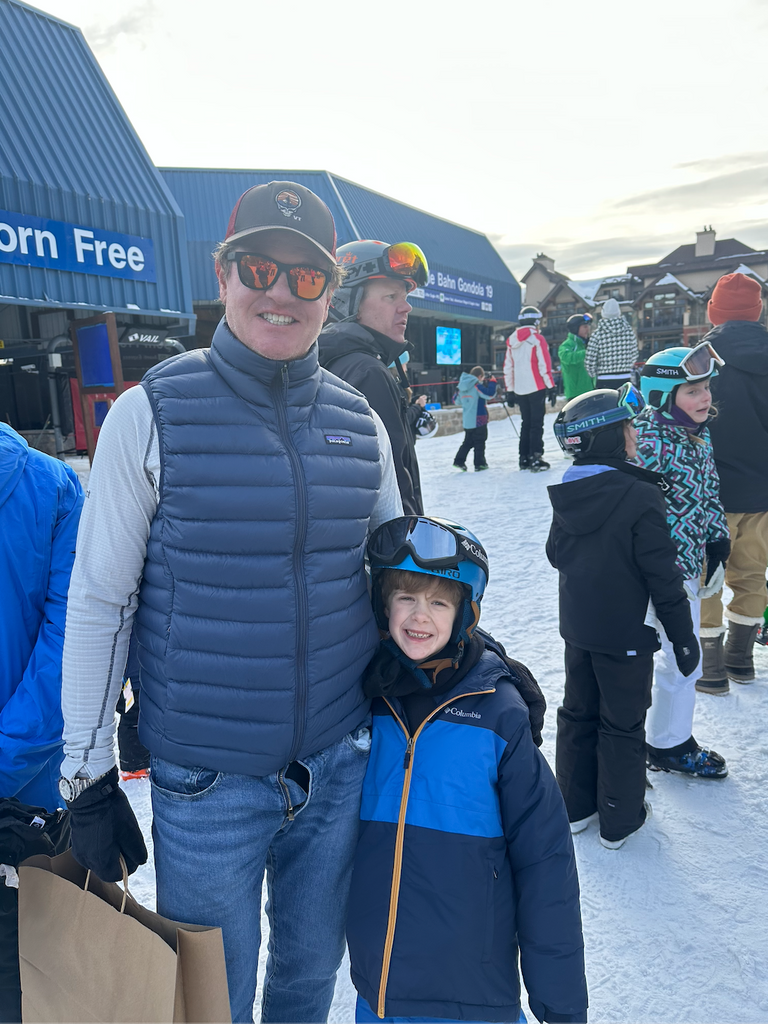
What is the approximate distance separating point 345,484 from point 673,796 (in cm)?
234

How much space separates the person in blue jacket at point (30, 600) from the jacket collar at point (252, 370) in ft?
1.81

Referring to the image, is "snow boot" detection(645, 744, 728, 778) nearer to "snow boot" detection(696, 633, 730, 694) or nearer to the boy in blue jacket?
"snow boot" detection(696, 633, 730, 694)

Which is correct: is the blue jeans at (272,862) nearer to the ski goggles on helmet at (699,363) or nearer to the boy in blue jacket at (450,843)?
the boy in blue jacket at (450,843)

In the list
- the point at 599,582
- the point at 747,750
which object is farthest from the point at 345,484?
the point at 747,750

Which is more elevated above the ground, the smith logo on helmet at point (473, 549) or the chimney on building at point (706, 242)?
the chimney on building at point (706, 242)

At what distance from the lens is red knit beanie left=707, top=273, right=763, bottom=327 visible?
3.99m

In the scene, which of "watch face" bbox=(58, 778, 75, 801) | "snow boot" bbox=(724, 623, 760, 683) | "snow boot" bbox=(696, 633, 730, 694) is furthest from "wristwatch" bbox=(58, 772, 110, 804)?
"snow boot" bbox=(724, 623, 760, 683)

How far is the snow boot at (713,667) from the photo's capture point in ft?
12.1

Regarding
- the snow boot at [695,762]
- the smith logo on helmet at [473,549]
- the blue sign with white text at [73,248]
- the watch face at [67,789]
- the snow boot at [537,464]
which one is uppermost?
the blue sign with white text at [73,248]

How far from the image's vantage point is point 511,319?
95.9ft

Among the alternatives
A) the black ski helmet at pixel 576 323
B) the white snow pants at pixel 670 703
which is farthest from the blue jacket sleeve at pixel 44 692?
the black ski helmet at pixel 576 323

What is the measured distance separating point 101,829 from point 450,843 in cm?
75

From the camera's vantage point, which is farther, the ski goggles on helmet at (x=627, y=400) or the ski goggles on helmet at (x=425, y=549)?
the ski goggles on helmet at (x=627, y=400)

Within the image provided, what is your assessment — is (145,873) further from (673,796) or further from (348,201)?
(348,201)
